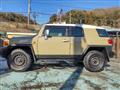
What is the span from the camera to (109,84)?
27.3 feet

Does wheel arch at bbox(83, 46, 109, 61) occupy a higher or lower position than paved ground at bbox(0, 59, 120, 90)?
higher

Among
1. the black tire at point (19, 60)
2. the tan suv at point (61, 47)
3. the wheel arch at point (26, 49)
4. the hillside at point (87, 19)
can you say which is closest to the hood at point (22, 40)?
the tan suv at point (61, 47)

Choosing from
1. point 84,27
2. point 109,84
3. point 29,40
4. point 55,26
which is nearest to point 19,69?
point 29,40

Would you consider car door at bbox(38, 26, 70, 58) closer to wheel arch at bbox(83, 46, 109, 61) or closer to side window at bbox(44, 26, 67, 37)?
side window at bbox(44, 26, 67, 37)

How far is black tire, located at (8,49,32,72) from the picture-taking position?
10477 millimetres

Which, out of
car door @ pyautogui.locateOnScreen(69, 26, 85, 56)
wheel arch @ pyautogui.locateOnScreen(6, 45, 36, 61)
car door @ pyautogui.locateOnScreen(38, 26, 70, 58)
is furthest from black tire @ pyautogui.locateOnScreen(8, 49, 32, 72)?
car door @ pyautogui.locateOnScreen(69, 26, 85, 56)

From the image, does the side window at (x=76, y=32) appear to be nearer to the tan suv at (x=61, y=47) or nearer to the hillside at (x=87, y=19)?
the tan suv at (x=61, y=47)

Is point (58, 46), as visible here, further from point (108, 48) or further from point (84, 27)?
point (108, 48)

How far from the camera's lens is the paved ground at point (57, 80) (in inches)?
305

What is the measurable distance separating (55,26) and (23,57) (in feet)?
5.73

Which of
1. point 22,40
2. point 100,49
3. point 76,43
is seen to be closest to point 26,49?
point 22,40

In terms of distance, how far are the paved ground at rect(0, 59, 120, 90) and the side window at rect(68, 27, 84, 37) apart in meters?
1.42

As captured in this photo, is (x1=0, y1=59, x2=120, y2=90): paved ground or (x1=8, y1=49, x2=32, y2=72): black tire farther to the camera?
(x1=8, y1=49, x2=32, y2=72): black tire

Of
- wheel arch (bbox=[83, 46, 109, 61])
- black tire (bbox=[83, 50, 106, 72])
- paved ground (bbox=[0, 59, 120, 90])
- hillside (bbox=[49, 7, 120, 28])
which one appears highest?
hillside (bbox=[49, 7, 120, 28])
